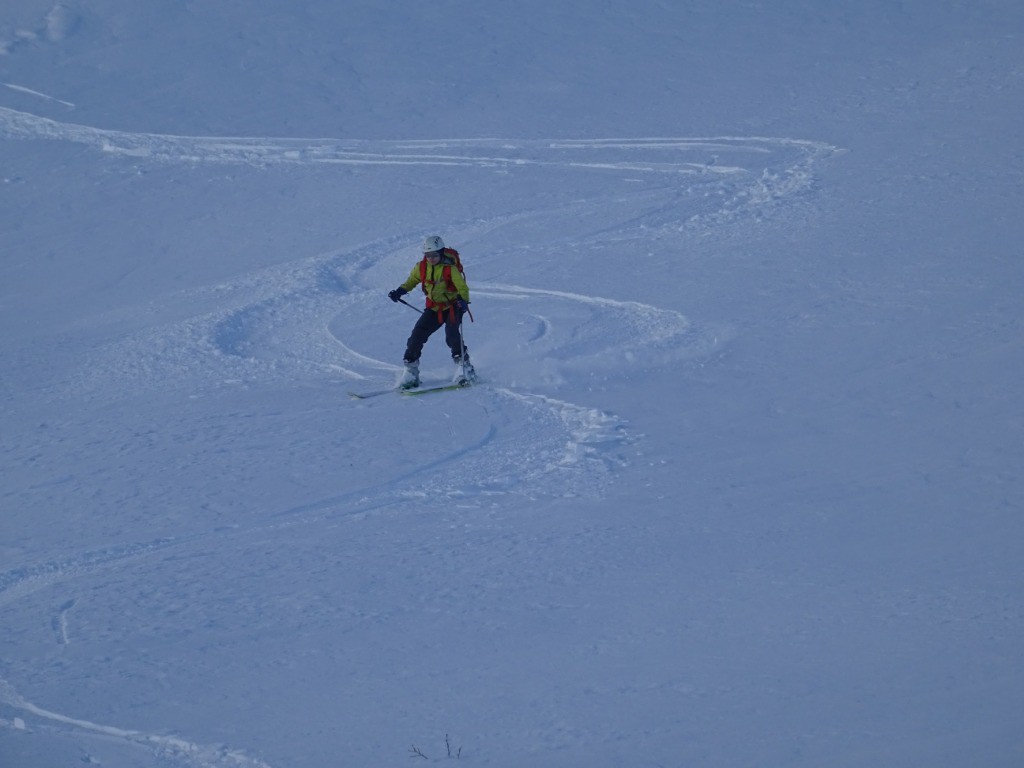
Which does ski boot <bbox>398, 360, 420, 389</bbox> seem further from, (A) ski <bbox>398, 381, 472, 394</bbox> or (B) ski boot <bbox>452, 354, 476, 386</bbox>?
(B) ski boot <bbox>452, 354, 476, 386</bbox>

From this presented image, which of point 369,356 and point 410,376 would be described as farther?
point 369,356

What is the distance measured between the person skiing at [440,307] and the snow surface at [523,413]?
1.04 feet

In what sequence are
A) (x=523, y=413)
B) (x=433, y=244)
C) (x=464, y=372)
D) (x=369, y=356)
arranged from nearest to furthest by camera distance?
(x=523, y=413), (x=433, y=244), (x=464, y=372), (x=369, y=356)

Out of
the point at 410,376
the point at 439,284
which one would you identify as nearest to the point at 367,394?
the point at 410,376

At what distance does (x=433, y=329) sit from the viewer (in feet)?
30.5

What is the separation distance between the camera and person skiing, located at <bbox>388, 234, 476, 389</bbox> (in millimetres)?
9078

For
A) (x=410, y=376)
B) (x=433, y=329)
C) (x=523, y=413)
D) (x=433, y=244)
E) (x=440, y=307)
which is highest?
(x=433, y=244)

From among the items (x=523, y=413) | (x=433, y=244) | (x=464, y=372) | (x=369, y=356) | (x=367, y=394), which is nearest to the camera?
(x=523, y=413)

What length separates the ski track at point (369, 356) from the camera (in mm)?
6986

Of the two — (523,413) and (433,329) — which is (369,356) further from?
(523,413)

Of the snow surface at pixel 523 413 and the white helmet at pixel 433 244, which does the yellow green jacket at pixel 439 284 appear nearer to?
the white helmet at pixel 433 244

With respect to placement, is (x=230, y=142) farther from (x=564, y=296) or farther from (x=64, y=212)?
(x=564, y=296)

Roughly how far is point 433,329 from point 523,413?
124 centimetres

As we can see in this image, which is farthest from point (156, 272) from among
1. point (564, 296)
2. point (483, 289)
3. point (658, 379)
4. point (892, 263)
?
point (892, 263)
